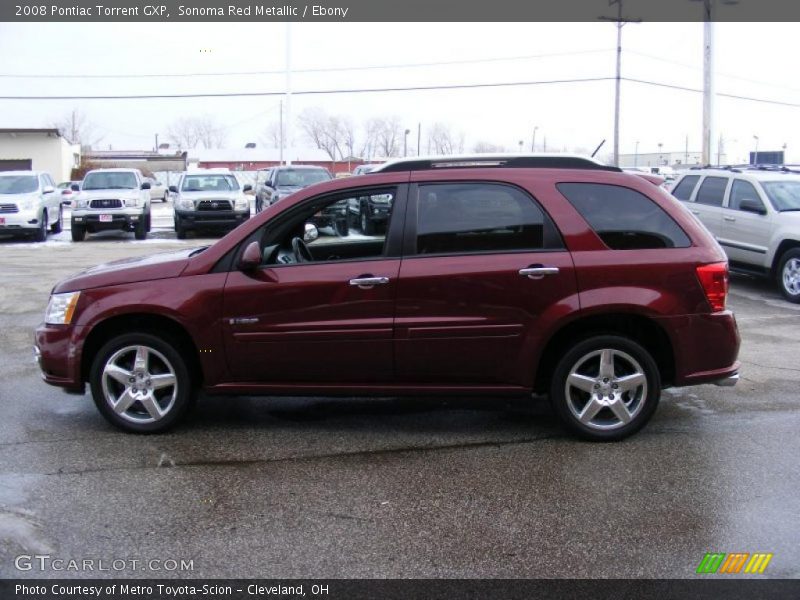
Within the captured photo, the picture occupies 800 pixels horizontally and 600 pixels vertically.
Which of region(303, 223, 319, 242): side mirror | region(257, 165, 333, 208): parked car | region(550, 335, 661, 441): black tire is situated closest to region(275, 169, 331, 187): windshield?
region(257, 165, 333, 208): parked car

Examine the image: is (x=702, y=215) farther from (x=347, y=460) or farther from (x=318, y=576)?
(x=318, y=576)

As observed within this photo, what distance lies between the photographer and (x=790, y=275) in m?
11.4

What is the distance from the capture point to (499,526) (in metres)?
4.04

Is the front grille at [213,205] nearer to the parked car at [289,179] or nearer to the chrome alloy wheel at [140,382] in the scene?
the parked car at [289,179]

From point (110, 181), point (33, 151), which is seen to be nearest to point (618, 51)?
point (110, 181)

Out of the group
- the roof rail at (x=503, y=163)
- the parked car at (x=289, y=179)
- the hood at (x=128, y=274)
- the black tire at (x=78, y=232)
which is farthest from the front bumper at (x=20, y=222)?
the roof rail at (x=503, y=163)

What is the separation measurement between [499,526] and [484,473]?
716mm

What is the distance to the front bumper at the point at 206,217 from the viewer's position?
67.1 ft

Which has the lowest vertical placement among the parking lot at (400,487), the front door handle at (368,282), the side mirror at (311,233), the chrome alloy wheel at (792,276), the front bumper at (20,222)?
the parking lot at (400,487)

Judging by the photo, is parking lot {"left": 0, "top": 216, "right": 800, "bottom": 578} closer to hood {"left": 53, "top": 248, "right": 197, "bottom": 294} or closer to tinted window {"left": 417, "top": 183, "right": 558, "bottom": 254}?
hood {"left": 53, "top": 248, "right": 197, "bottom": 294}

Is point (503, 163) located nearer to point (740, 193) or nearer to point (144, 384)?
point (144, 384)

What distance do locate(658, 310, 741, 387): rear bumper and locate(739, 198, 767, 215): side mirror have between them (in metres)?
7.63

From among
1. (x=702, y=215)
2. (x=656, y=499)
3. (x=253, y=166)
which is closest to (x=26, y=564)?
(x=656, y=499)

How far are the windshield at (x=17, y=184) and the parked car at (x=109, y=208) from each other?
1.22 metres
